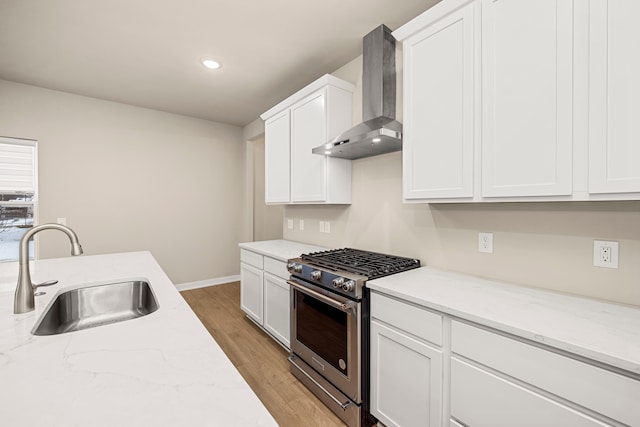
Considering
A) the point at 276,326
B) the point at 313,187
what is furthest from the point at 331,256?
the point at 276,326

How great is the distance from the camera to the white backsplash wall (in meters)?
1.29

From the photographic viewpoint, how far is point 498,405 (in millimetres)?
1134

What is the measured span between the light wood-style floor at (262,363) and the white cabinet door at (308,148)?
1472 mm

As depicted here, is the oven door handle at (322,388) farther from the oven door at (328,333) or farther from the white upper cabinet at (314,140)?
the white upper cabinet at (314,140)

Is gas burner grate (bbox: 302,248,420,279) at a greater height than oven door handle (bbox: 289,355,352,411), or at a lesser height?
greater

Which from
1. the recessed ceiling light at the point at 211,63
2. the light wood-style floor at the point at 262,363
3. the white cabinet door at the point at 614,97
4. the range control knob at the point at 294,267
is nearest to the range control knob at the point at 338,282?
the range control knob at the point at 294,267

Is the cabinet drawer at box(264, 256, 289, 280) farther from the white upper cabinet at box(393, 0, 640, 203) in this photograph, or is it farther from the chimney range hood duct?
the white upper cabinet at box(393, 0, 640, 203)

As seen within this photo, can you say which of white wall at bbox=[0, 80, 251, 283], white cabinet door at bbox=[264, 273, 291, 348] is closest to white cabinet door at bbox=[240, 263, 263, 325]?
white cabinet door at bbox=[264, 273, 291, 348]

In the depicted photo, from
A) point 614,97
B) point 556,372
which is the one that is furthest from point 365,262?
Result: point 614,97

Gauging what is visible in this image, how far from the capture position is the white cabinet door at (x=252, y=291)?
2.87 m

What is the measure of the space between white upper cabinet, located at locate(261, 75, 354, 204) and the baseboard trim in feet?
8.04

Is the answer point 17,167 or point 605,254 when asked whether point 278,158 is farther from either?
point 17,167

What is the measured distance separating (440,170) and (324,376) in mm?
1557

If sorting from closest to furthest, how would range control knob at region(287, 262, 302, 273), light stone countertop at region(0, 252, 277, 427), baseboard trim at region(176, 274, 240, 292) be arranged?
light stone countertop at region(0, 252, 277, 427) < range control knob at region(287, 262, 302, 273) < baseboard trim at region(176, 274, 240, 292)
